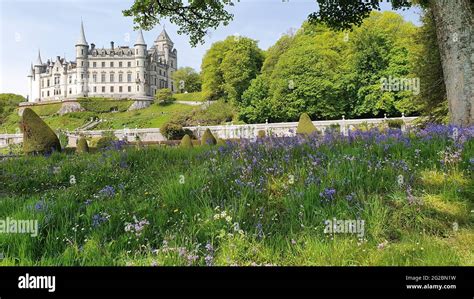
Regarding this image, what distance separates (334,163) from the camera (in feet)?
16.6

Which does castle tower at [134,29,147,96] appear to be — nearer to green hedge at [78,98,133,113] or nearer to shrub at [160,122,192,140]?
green hedge at [78,98,133,113]

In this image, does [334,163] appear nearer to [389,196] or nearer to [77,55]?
[389,196]

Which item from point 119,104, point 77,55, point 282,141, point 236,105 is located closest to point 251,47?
point 236,105

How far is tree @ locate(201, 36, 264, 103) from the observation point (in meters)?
60.1

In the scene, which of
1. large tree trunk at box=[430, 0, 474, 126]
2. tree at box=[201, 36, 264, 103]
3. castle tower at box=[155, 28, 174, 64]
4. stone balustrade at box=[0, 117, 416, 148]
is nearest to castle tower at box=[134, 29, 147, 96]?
castle tower at box=[155, 28, 174, 64]

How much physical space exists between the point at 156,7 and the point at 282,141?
8942mm

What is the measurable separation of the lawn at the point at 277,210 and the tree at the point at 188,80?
10688cm

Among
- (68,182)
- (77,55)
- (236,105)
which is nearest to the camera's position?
(68,182)

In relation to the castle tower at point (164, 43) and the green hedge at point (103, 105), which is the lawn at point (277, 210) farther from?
the castle tower at point (164, 43)

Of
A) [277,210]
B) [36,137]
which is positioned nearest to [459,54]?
[277,210]

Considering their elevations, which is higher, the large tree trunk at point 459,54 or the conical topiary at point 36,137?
the large tree trunk at point 459,54

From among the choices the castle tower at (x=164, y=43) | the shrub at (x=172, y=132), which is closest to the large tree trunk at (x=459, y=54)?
the shrub at (x=172, y=132)

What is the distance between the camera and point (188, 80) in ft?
368

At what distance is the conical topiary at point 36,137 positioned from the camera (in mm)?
17266
